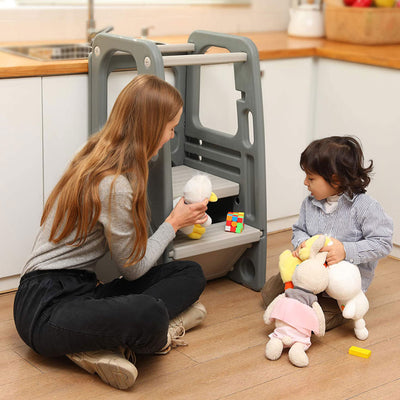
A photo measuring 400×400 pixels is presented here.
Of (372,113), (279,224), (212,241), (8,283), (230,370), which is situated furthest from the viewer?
(279,224)

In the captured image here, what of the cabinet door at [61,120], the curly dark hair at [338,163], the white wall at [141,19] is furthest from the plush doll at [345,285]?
the white wall at [141,19]

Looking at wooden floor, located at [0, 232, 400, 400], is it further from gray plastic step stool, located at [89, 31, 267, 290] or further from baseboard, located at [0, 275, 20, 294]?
gray plastic step stool, located at [89, 31, 267, 290]

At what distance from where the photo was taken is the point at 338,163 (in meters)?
1.77

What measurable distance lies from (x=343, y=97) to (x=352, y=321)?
2.85ft

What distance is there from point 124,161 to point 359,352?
2.37 ft

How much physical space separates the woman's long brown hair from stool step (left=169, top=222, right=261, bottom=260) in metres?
0.24

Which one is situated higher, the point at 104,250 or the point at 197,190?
the point at 197,190

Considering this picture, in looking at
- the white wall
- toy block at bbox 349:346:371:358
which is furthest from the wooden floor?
the white wall

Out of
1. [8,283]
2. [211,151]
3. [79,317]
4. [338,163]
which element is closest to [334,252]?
[338,163]

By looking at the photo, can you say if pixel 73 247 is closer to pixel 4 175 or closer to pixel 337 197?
pixel 4 175

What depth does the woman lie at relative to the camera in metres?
1.52

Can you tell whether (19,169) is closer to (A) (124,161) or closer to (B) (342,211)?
(A) (124,161)

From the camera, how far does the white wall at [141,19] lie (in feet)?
7.78

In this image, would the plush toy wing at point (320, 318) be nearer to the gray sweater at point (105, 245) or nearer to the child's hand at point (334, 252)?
the child's hand at point (334, 252)
